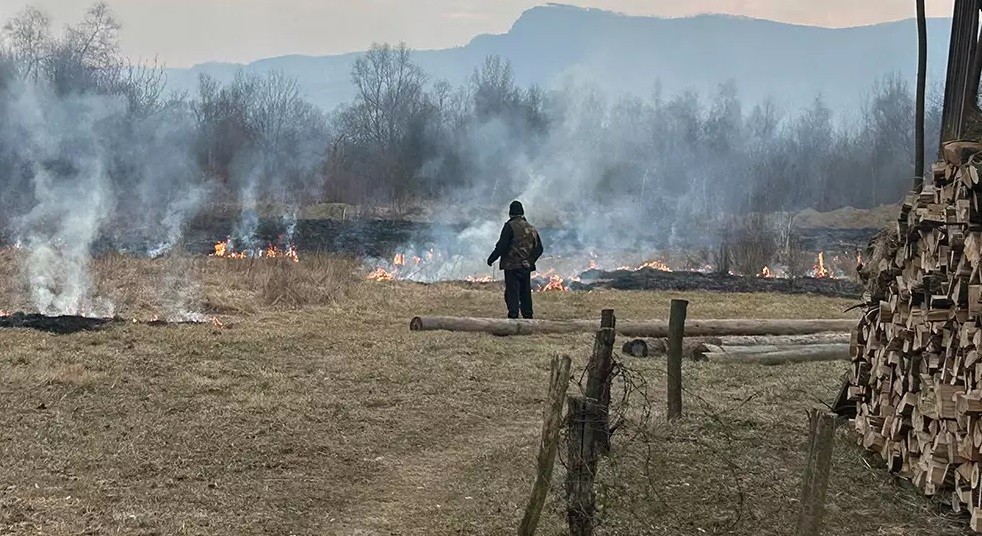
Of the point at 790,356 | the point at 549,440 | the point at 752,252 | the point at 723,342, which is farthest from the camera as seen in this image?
the point at 752,252

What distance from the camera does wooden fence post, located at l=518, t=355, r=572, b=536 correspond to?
4.44 m

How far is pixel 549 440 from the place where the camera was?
446cm

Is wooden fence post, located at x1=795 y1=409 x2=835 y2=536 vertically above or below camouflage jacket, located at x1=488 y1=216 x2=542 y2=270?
below

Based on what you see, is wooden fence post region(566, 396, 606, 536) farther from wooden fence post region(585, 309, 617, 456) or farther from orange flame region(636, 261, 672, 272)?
orange flame region(636, 261, 672, 272)

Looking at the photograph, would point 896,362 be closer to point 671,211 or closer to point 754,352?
point 754,352

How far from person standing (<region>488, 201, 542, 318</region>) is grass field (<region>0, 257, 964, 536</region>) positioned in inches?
56.2

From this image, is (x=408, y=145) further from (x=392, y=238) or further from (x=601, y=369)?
(x=601, y=369)

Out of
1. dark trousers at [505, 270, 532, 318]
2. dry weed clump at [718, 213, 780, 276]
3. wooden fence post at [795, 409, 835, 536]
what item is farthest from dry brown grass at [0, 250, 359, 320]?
wooden fence post at [795, 409, 835, 536]

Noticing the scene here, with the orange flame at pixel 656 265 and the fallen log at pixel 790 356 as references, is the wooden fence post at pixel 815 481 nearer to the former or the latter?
the fallen log at pixel 790 356

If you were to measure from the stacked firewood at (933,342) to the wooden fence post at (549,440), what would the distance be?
231 centimetres

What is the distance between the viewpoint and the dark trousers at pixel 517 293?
Answer: 13266 mm

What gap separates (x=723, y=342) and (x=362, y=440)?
5.98 meters

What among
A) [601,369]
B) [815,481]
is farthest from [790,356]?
[815,481]

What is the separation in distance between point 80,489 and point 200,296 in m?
8.72
